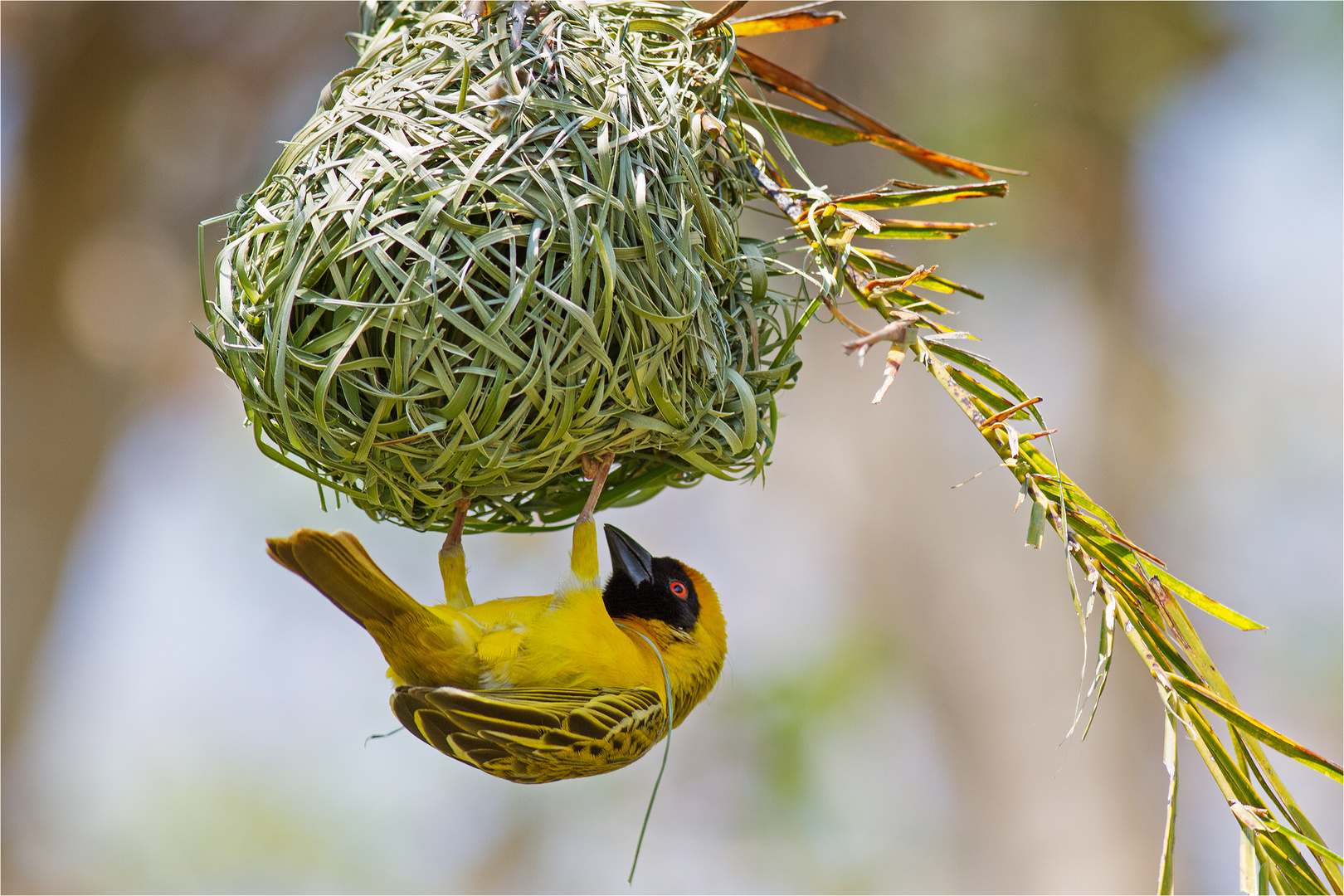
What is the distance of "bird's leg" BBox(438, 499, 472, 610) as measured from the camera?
1.63m

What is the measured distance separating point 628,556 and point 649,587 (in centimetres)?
11

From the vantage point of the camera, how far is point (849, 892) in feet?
20.3

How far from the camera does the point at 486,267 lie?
45.7 inches

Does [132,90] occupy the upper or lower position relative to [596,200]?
upper

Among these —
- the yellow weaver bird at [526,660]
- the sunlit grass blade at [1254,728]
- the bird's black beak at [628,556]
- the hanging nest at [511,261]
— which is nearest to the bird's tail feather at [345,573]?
the yellow weaver bird at [526,660]

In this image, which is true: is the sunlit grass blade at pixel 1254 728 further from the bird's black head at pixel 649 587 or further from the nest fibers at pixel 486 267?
the bird's black head at pixel 649 587

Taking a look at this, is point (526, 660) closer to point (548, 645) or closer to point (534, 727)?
point (548, 645)

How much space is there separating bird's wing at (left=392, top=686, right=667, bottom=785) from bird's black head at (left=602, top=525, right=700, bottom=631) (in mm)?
260

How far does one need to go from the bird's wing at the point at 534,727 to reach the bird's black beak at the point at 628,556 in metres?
0.25

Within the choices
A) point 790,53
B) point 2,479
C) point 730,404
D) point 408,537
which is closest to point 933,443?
point 790,53

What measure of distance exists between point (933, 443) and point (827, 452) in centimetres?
69

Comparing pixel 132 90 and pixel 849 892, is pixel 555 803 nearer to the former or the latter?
pixel 849 892

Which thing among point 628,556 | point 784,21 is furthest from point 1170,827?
point 784,21

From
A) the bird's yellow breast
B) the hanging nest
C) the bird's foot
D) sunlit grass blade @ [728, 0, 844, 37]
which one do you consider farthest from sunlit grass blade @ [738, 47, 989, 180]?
the bird's yellow breast
